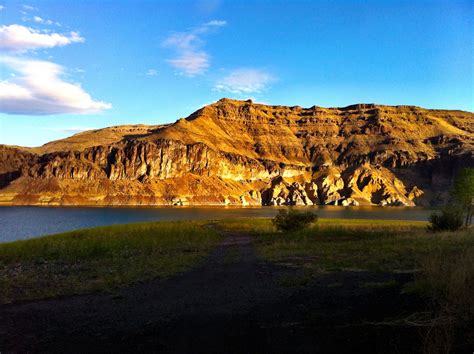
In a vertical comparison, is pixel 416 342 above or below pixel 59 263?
above

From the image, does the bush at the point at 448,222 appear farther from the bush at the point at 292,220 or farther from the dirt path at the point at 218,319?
the dirt path at the point at 218,319

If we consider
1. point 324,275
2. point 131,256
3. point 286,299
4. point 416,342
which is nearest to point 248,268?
point 324,275

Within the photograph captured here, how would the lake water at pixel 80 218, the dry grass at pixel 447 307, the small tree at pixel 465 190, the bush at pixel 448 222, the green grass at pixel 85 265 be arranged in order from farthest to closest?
the lake water at pixel 80 218
the small tree at pixel 465 190
the bush at pixel 448 222
the green grass at pixel 85 265
the dry grass at pixel 447 307

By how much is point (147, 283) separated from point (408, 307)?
427 inches

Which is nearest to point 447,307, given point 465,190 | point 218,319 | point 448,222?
point 218,319

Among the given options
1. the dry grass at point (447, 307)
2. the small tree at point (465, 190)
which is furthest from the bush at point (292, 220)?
the dry grass at point (447, 307)

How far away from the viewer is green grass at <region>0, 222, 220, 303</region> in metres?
17.2

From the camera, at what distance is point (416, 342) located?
8531mm

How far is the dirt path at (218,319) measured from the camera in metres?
9.43

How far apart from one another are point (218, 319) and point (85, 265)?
14775mm

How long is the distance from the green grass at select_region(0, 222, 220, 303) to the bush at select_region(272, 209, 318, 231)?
36.2 ft

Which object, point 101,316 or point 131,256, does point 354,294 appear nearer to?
point 101,316

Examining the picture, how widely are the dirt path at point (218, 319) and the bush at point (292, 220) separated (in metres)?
29.4

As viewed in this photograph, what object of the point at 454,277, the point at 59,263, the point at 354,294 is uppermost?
the point at 454,277
